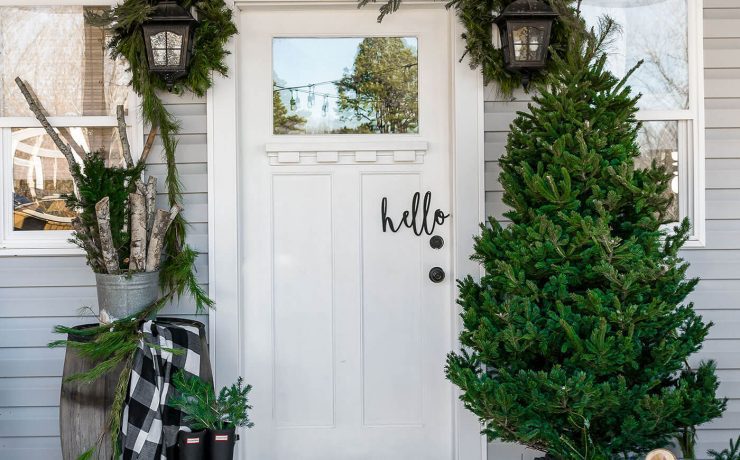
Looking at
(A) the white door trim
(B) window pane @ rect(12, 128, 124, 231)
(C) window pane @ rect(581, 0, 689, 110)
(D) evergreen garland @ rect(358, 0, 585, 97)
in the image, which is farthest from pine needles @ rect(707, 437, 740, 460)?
(B) window pane @ rect(12, 128, 124, 231)

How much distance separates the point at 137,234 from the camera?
244 centimetres

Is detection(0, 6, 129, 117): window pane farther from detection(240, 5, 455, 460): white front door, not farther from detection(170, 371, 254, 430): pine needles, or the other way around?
detection(170, 371, 254, 430): pine needles

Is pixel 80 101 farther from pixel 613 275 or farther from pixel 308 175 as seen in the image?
pixel 613 275

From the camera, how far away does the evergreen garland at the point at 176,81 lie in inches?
102

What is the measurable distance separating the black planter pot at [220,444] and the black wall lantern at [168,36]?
4.45ft

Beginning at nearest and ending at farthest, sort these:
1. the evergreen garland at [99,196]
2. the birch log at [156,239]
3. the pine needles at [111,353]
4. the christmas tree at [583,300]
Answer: the christmas tree at [583,300] < the pine needles at [111,353] < the evergreen garland at [99,196] < the birch log at [156,239]

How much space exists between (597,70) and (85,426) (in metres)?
2.13

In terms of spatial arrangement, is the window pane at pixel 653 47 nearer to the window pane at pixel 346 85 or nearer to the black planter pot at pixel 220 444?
the window pane at pixel 346 85

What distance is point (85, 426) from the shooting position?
89.4 inches

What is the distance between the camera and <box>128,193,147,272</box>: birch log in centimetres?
243

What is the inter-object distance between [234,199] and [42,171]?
32.6 inches

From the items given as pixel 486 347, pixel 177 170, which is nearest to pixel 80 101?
pixel 177 170

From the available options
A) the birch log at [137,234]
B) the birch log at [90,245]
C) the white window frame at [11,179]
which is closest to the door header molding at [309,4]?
the white window frame at [11,179]

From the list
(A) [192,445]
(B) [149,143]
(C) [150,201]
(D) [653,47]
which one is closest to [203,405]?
(A) [192,445]
